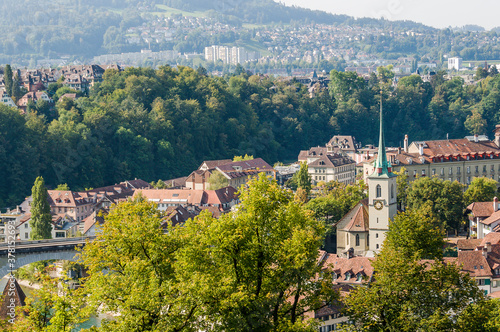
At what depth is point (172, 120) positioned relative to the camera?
112000 millimetres

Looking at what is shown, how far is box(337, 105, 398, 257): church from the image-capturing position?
5088 centimetres

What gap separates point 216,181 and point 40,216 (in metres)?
24.5

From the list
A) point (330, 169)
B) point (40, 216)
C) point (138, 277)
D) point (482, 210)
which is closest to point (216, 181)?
point (330, 169)

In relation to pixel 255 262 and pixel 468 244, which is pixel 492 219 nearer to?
pixel 468 244

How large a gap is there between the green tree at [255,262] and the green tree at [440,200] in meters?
35.2

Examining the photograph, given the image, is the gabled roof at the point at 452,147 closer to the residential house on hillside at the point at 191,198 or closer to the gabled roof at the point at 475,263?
the residential house on hillside at the point at 191,198

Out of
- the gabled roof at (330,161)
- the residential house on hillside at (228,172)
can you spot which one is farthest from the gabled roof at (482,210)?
the gabled roof at (330,161)

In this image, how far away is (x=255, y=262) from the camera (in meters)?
25.3

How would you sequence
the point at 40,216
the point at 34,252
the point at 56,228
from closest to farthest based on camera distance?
the point at 34,252 → the point at 40,216 → the point at 56,228

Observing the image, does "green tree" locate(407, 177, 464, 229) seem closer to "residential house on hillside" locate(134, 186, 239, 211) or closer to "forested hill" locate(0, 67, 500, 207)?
"residential house on hillside" locate(134, 186, 239, 211)

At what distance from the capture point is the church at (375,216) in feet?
167

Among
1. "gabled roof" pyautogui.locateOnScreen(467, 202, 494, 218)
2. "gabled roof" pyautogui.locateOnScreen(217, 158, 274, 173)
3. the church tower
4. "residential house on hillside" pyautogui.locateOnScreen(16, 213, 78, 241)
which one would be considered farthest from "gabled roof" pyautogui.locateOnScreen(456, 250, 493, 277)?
"gabled roof" pyautogui.locateOnScreen(217, 158, 274, 173)

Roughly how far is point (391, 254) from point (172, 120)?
8411 centimetres

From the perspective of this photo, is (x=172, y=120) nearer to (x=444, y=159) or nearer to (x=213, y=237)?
(x=444, y=159)
